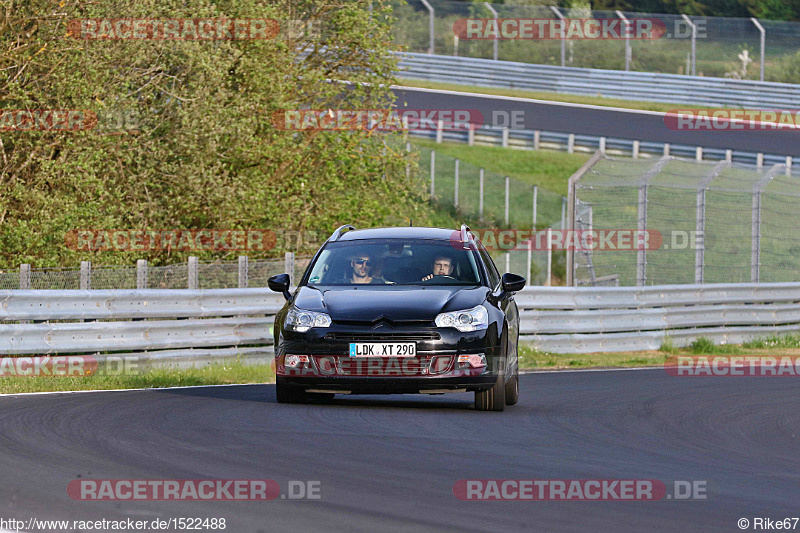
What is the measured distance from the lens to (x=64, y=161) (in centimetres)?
2103

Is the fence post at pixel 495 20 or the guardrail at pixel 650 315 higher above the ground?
the fence post at pixel 495 20

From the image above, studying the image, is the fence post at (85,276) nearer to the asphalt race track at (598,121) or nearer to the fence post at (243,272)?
the fence post at (243,272)

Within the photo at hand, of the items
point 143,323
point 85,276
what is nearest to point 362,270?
point 143,323

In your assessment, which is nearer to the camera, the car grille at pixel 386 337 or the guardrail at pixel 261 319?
the car grille at pixel 386 337

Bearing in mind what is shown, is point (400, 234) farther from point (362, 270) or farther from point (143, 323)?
point (143, 323)

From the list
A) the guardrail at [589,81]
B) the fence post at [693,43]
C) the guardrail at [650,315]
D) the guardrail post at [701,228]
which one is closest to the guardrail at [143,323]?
the guardrail at [650,315]

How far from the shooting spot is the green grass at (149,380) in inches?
528

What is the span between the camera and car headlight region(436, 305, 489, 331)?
435 inches

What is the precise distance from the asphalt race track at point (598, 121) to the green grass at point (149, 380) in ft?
87.1

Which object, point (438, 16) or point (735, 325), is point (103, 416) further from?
point (438, 16)

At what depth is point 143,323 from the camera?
15.6 meters

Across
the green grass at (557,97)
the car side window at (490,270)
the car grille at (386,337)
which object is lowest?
the car grille at (386,337)

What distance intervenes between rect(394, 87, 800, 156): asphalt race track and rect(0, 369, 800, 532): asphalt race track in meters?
29.5

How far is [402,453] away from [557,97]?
3919 centimetres
